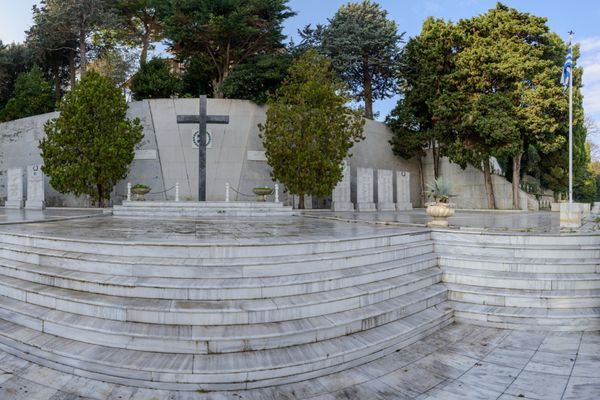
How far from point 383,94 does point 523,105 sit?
26.4 feet

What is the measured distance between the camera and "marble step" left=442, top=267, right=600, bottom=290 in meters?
5.14

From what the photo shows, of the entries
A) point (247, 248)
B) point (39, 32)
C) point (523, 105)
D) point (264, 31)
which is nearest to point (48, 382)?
point (247, 248)

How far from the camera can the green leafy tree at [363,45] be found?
19.1 meters

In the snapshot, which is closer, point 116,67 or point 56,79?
point 56,79

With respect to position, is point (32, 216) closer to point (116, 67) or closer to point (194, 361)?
point (194, 361)

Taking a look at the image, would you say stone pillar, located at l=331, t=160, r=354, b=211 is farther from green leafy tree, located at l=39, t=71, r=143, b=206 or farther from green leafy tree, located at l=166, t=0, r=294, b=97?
green leafy tree, located at l=39, t=71, r=143, b=206

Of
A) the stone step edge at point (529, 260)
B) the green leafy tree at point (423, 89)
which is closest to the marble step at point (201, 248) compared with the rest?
the stone step edge at point (529, 260)

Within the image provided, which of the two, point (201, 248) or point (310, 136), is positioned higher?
point (310, 136)

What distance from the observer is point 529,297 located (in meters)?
4.94

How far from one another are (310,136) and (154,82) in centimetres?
940

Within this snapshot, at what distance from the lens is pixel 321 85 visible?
46.4ft

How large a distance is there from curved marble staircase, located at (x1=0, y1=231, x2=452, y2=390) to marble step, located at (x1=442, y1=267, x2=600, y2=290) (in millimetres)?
A: 637

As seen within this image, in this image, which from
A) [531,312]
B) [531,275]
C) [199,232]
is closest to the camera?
[531,312]

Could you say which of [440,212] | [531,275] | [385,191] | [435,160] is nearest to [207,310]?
[531,275]
